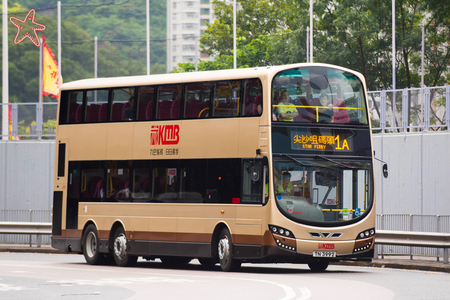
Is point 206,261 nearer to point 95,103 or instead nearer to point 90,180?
point 90,180

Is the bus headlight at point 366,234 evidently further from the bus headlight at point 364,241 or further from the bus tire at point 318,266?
the bus tire at point 318,266

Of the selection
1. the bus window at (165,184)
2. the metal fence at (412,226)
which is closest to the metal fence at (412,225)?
the metal fence at (412,226)

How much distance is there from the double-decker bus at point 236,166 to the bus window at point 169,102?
27 millimetres

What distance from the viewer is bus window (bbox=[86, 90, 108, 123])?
2362 cm

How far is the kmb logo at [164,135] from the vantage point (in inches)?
850

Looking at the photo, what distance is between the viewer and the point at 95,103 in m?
23.9

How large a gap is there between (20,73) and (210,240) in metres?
83.5

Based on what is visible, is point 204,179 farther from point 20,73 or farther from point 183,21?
point 183,21

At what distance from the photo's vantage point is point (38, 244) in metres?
30.1

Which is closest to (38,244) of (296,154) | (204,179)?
(204,179)

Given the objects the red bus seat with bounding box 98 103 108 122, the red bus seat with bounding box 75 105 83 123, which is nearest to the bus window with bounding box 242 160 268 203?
the red bus seat with bounding box 98 103 108 122

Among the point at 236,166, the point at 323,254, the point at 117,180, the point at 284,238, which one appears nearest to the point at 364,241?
the point at 323,254

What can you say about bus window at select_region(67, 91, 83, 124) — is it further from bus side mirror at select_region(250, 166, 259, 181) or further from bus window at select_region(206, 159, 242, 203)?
bus side mirror at select_region(250, 166, 259, 181)

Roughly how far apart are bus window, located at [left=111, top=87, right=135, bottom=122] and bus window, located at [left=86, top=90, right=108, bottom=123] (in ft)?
1.13
